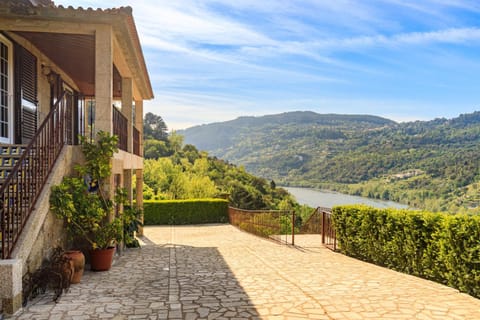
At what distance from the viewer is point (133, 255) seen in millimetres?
9953

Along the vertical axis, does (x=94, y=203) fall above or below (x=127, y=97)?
below

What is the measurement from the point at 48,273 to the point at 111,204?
228 cm

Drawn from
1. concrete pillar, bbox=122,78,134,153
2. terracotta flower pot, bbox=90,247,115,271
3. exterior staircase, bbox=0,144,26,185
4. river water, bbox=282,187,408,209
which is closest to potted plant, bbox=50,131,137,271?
terracotta flower pot, bbox=90,247,115,271

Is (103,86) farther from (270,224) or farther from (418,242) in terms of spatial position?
(270,224)

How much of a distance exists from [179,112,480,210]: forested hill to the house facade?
59.8 metres

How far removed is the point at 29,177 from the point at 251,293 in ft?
12.1

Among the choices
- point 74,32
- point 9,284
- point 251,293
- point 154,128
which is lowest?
point 251,293

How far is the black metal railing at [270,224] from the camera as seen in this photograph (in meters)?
13.9

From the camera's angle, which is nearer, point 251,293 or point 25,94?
point 251,293

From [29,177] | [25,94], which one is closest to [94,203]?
[29,177]

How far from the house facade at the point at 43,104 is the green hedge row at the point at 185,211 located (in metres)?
10.5

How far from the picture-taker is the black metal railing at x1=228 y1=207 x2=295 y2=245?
1388 centimetres

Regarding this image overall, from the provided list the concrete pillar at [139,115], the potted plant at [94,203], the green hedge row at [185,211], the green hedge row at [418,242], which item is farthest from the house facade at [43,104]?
the green hedge row at [185,211]

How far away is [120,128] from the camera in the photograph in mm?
10367
